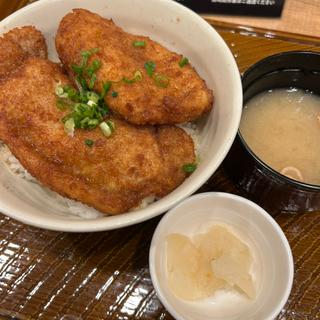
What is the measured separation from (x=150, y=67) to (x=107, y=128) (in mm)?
331

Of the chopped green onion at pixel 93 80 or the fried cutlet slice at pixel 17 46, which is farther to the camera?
the fried cutlet slice at pixel 17 46

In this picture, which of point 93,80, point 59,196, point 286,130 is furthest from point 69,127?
point 286,130

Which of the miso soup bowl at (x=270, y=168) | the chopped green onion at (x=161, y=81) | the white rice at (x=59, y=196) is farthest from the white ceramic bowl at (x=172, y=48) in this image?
the chopped green onion at (x=161, y=81)

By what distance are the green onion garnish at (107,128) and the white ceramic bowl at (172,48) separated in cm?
34

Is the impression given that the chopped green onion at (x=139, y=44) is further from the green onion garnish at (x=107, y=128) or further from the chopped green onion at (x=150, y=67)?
the green onion garnish at (x=107, y=128)

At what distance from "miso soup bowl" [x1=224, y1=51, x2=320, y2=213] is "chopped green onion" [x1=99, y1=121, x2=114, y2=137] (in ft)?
1.76

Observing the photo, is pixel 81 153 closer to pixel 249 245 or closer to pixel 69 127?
pixel 69 127

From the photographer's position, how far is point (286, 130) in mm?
1993

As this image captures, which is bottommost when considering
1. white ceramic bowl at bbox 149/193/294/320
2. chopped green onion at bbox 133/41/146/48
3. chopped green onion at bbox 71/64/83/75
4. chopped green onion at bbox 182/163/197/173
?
white ceramic bowl at bbox 149/193/294/320

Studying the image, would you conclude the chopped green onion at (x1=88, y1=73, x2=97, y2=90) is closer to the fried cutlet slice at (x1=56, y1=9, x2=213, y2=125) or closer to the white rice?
the fried cutlet slice at (x1=56, y1=9, x2=213, y2=125)

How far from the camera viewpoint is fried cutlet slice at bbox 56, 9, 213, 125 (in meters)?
1.66

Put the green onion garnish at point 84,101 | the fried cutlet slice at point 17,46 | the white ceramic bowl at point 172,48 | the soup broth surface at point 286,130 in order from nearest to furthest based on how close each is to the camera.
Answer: the white ceramic bowl at point 172,48 < the green onion garnish at point 84,101 < the fried cutlet slice at point 17,46 < the soup broth surface at point 286,130

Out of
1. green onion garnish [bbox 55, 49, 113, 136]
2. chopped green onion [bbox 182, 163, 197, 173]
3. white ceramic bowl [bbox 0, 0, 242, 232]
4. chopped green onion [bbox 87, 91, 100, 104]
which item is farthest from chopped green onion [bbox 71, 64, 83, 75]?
chopped green onion [bbox 182, 163, 197, 173]

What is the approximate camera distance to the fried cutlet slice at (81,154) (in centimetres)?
159
